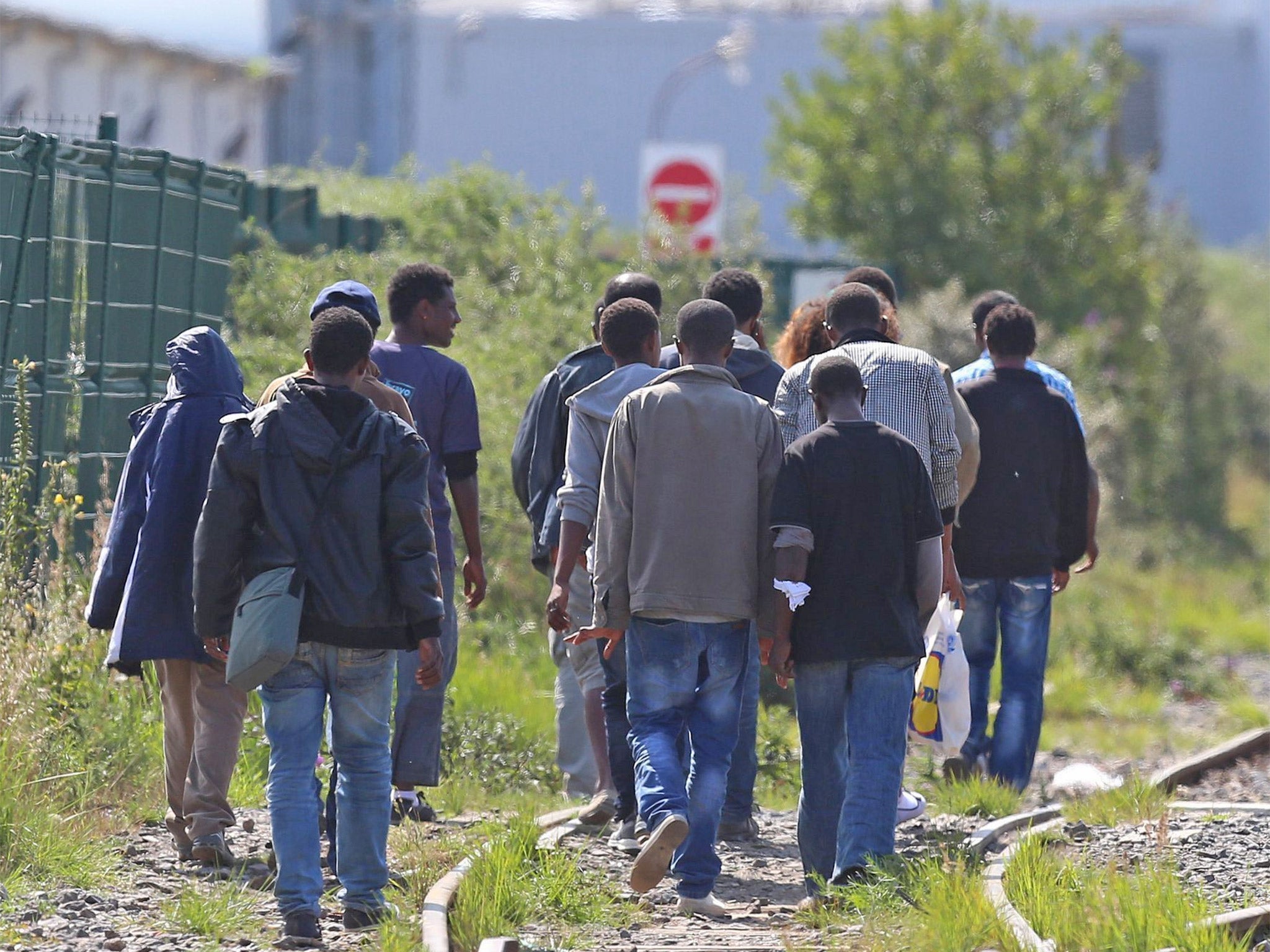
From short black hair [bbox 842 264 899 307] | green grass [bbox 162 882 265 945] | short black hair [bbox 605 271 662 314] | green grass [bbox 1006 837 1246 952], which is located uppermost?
short black hair [bbox 842 264 899 307]

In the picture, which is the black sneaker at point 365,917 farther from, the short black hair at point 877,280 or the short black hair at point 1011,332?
the short black hair at point 1011,332

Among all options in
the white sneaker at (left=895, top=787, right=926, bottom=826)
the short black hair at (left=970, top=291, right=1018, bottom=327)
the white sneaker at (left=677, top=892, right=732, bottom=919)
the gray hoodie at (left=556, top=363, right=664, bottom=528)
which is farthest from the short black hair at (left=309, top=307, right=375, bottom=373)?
the short black hair at (left=970, top=291, right=1018, bottom=327)

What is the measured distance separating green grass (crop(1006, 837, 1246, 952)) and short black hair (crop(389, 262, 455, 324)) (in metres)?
3.00

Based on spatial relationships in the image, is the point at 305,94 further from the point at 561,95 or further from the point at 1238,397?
the point at 1238,397

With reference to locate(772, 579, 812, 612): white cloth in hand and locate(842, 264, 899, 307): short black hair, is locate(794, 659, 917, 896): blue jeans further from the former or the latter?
locate(842, 264, 899, 307): short black hair

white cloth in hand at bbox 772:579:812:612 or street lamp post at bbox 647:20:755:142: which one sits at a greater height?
street lamp post at bbox 647:20:755:142

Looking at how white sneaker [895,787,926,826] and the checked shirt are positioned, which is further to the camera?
white sneaker [895,787,926,826]

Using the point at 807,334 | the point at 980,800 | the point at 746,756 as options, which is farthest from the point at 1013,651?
the point at 807,334

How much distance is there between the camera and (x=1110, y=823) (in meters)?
7.46

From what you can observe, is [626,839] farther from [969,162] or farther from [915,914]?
[969,162]

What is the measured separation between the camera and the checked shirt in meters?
6.64

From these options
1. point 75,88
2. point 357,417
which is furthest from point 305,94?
point 357,417

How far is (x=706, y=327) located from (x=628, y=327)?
0.59m

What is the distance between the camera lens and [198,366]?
635cm
